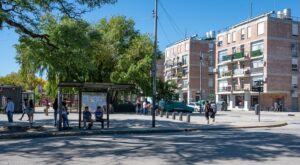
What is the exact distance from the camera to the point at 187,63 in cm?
9800

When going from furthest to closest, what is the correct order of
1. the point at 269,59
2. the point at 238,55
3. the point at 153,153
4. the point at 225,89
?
the point at 225,89
the point at 238,55
the point at 269,59
the point at 153,153

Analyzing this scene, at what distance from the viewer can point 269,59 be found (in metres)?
69.7

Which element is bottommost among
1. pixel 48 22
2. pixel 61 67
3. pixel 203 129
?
pixel 203 129

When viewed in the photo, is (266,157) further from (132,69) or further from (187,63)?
(187,63)

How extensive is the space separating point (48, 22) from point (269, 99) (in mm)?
54666

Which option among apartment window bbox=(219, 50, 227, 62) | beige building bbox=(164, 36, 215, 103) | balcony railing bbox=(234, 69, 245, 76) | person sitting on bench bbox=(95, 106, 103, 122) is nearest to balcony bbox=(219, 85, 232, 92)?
balcony railing bbox=(234, 69, 245, 76)

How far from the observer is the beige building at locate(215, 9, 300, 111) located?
69.9m

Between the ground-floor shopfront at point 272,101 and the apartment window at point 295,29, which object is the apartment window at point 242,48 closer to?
the ground-floor shopfront at point 272,101

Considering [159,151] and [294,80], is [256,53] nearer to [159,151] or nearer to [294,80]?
[294,80]

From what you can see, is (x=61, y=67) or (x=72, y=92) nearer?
(x=61, y=67)

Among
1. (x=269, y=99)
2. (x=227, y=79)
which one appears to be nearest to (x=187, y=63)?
(x=227, y=79)

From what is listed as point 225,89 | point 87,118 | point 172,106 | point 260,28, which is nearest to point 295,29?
point 260,28

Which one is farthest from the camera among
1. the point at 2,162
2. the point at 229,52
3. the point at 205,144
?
the point at 229,52

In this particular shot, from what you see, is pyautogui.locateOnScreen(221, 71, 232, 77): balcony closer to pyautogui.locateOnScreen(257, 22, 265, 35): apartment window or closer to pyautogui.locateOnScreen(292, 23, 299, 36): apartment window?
pyautogui.locateOnScreen(257, 22, 265, 35): apartment window
